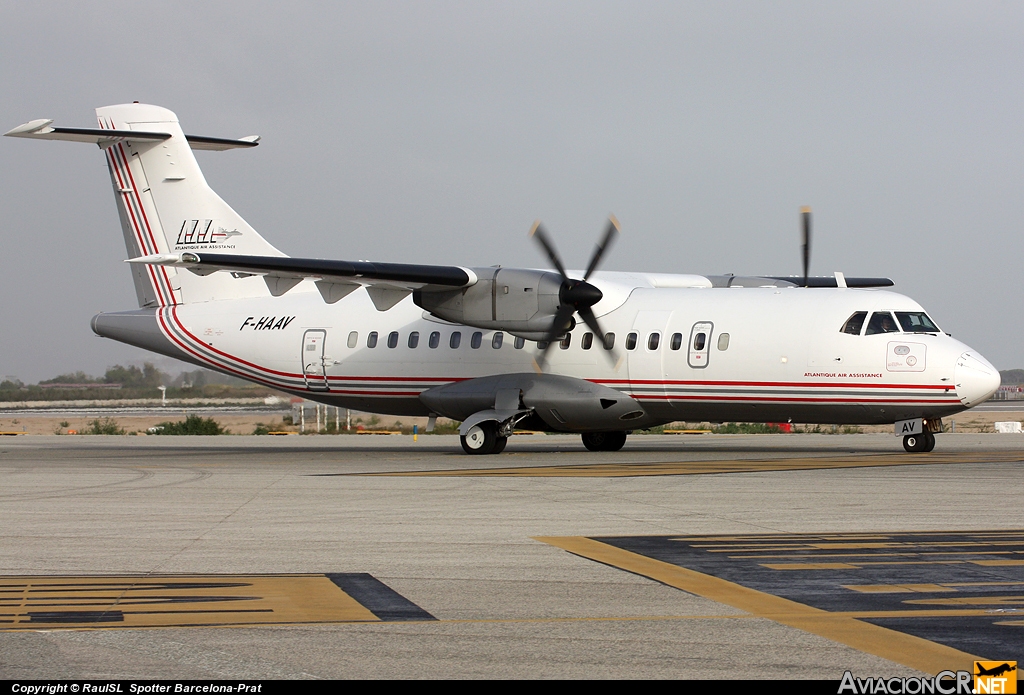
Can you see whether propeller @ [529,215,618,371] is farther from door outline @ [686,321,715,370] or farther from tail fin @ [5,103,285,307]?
tail fin @ [5,103,285,307]

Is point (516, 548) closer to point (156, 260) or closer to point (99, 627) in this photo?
point (99, 627)

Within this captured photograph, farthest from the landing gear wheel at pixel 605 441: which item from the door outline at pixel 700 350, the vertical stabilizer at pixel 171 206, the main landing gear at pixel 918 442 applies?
the vertical stabilizer at pixel 171 206

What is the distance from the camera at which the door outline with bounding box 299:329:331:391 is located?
26891mm

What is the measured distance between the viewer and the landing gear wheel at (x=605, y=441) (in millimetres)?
26359

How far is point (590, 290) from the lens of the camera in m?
23.0

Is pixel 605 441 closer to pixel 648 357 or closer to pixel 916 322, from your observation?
pixel 648 357

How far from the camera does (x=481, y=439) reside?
961 inches

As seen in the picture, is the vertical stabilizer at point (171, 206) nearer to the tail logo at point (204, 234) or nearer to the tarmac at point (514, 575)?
the tail logo at point (204, 234)

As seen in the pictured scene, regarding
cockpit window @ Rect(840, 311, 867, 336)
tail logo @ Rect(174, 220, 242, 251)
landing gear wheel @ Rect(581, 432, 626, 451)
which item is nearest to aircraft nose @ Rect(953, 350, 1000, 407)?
cockpit window @ Rect(840, 311, 867, 336)

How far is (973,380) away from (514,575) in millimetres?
14776

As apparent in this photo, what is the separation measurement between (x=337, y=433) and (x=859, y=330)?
24410 millimetres

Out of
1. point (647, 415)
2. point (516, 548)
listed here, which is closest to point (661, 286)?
point (647, 415)

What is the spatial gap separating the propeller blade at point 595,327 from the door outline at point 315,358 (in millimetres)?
6675

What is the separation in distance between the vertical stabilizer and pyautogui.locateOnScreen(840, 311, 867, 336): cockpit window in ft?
43.6
